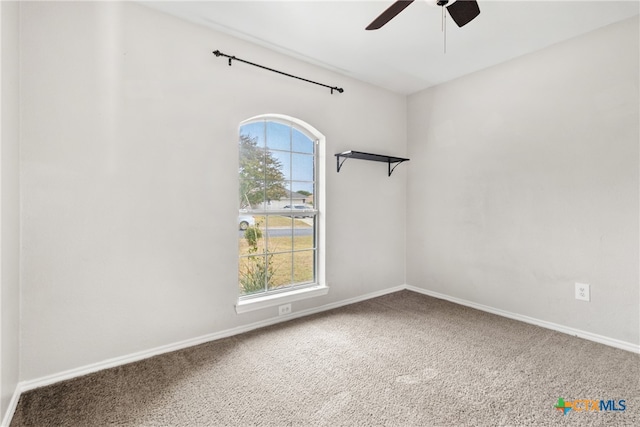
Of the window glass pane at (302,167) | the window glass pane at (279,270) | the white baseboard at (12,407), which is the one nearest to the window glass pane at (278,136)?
the window glass pane at (302,167)

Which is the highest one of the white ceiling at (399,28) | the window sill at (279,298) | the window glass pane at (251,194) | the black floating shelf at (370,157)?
the white ceiling at (399,28)

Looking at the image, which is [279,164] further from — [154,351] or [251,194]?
[154,351]

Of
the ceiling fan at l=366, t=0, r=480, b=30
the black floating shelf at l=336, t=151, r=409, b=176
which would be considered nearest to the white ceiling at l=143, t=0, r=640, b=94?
the ceiling fan at l=366, t=0, r=480, b=30

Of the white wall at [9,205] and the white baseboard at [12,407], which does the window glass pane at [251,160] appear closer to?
the white wall at [9,205]

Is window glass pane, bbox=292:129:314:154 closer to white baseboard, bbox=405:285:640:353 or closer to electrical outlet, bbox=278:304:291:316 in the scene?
electrical outlet, bbox=278:304:291:316

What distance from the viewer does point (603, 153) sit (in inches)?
98.0

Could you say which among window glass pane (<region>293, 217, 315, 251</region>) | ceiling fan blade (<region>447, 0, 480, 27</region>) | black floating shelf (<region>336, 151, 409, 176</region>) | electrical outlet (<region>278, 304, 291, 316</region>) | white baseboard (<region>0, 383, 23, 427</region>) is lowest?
white baseboard (<region>0, 383, 23, 427</region>)

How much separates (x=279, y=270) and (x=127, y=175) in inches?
60.4

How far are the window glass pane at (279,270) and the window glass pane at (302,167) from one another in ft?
2.60

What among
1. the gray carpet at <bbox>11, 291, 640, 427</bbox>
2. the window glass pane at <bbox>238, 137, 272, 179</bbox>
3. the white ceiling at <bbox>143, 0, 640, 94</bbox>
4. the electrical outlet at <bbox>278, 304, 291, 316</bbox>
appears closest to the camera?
the gray carpet at <bbox>11, 291, 640, 427</bbox>

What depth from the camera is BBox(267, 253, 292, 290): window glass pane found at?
3.01 metres

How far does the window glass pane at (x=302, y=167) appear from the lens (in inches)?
124

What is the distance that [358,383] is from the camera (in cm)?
193

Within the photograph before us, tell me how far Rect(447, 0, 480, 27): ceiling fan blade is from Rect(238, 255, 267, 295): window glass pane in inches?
91.9
